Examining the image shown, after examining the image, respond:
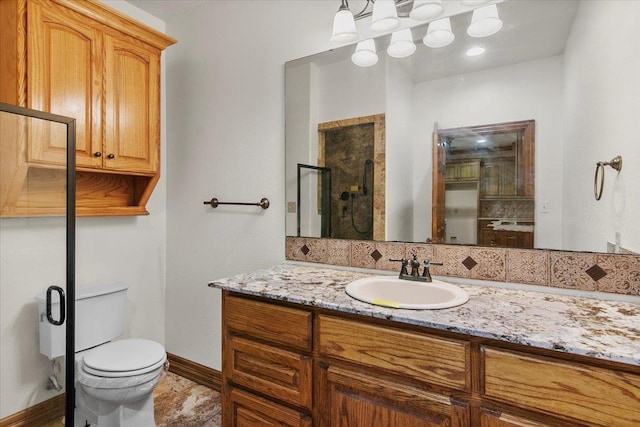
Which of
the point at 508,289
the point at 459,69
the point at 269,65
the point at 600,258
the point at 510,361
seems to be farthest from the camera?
the point at 269,65

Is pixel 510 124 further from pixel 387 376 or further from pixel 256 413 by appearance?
pixel 256 413

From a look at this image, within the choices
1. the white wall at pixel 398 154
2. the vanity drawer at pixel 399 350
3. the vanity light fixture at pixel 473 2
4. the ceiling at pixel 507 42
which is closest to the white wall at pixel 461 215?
the white wall at pixel 398 154

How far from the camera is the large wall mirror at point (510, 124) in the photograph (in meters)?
1.28

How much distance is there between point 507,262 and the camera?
1486mm

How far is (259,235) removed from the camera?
7.23ft

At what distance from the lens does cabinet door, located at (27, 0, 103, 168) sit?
168 centimetres

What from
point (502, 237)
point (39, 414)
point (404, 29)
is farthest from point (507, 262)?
point (39, 414)

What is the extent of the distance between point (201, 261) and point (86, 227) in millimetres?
747

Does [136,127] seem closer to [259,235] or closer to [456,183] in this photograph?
[259,235]

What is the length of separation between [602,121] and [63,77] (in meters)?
2.55

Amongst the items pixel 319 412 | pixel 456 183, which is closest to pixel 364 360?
pixel 319 412

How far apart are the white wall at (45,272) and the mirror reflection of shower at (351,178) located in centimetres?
141

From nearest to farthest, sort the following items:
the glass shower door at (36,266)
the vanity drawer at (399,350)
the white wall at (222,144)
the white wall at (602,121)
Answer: the vanity drawer at (399,350) < the white wall at (602,121) < the glass shower door at (36,266) < the white wall at (222,144)

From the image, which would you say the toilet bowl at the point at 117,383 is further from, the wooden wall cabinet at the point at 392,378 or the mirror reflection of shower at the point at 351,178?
the mirror reflection of shower at the point at 351,178
